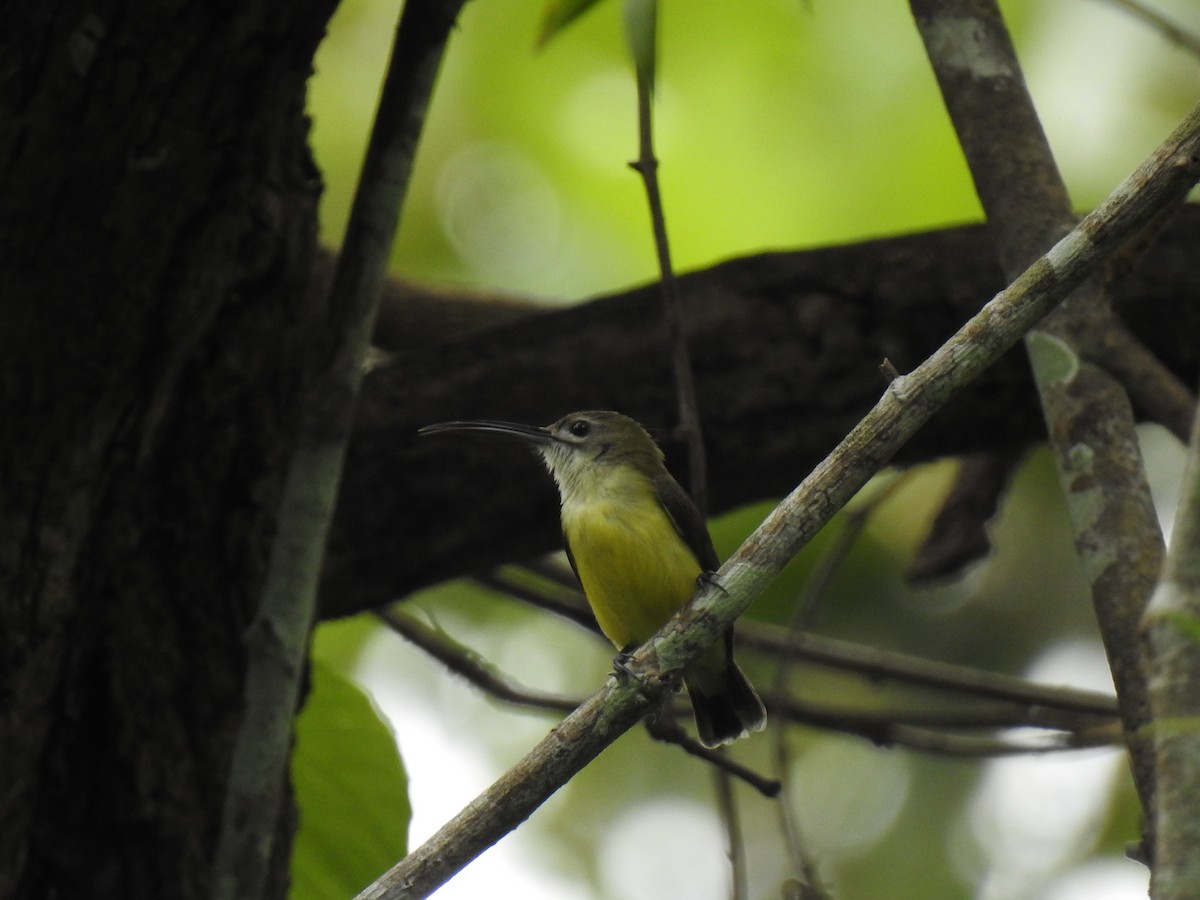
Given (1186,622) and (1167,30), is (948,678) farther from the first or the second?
(1186,622)

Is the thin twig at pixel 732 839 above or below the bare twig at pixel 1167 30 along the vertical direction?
below

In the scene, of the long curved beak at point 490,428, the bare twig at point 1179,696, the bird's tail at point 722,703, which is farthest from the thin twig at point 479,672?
the bare twig at point 1179,696

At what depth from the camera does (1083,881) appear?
8219 millimetres

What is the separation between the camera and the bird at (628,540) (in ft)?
15.0

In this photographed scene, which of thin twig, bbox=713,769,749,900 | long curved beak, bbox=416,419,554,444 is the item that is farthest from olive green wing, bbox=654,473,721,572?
thin twig, bbox=713,769,749,900

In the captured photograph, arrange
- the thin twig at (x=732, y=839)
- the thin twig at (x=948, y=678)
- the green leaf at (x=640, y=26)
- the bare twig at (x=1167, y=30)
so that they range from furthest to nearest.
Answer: the thin twig at (x=948, y=678), the bare twig at (x=1167, y=30), the thin twig at (x=732, y=839), the green leaf at (x=640, y=26)

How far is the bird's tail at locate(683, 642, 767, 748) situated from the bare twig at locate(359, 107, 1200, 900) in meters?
2.26

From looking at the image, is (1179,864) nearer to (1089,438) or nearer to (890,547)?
(1089,438)

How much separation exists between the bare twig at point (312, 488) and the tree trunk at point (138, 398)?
0.36 feet

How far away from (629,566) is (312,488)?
3.96ft

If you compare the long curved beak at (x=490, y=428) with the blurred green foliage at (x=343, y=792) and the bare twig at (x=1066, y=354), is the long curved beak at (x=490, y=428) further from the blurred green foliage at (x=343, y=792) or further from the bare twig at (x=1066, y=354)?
the bare twig at (x=1066, y=354)

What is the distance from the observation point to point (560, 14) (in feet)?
11.2

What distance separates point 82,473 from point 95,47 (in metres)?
0.99

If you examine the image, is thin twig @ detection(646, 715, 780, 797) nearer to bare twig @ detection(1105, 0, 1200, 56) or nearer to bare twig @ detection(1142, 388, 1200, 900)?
bare twig @ detection(1142, 388, 1200, 900)
